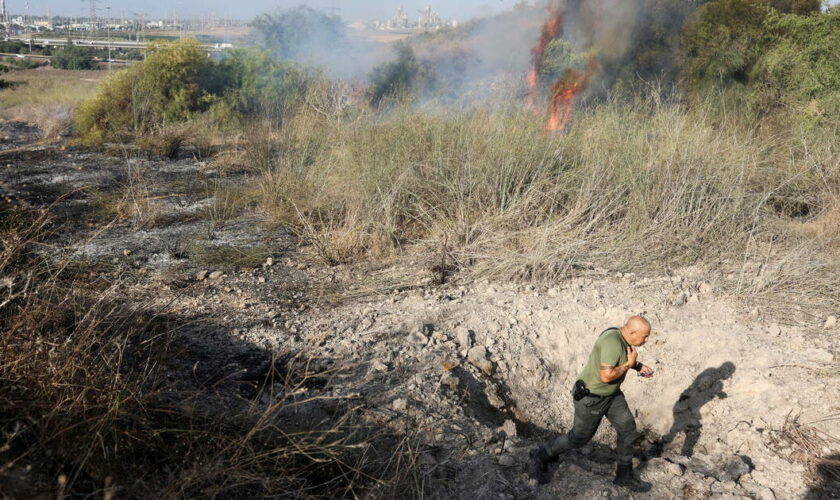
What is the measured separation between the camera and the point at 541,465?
3.16m

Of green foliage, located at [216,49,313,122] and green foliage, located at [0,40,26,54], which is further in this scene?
green foliage, located at [0,40,26,54]

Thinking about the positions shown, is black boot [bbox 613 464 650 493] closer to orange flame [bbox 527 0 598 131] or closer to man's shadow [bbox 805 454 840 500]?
man's shadow [bbox 805 454 840 500]

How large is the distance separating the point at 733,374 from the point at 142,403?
12.0ft

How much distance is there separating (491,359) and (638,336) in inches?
58.1

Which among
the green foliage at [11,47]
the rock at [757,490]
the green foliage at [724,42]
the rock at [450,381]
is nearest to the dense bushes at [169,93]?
the green foliage at [724,42]

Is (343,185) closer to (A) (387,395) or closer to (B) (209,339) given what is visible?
(B) (209,339)

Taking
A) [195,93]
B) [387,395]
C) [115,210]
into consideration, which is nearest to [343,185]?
[115,210]

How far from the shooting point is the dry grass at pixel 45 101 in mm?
14521

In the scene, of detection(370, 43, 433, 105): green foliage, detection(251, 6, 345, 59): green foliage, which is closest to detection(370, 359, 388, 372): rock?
detection(370, 43, 433, 105): green foliage

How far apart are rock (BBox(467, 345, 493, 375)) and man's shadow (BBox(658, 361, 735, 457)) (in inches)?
47.2

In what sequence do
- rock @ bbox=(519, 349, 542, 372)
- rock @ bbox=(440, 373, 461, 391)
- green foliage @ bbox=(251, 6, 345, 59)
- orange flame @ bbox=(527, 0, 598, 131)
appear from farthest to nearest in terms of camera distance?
green foliage @ bbox=(251, 6, 345, 59) → orange flame @ bbox=(527, 0, 598, 131) → rock @ bbox=(519, 349, 542, 372) → rock @ bbox=(440, 373, 461, 391)

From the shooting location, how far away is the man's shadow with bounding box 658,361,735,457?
3939 mm

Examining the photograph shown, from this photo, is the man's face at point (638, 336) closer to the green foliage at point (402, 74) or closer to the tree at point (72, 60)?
the green foliage at point (402, 74)

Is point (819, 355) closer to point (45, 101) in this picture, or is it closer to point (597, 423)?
point (597, 423)
